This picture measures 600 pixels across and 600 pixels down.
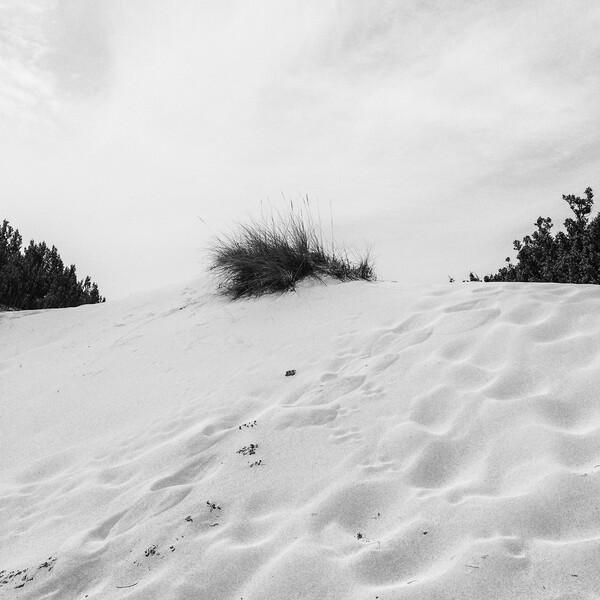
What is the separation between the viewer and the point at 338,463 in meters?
2.44

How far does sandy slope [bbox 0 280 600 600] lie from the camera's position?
5.60 ft

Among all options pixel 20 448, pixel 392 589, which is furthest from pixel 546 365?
pixel 20 448

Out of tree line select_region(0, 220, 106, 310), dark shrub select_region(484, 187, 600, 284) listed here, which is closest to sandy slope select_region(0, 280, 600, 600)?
dark shrub select_region(484, 187, 600, 284)

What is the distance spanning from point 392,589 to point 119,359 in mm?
4442

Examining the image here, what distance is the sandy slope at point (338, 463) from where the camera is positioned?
1.71 meters

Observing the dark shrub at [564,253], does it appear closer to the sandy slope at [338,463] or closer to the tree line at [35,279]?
the sandy slope at [338,463]

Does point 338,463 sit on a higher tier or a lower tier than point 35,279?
lower

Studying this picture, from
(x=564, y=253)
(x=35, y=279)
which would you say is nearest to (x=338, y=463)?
(x=564, y=253)

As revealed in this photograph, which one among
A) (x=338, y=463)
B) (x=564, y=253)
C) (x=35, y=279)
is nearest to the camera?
(x=338, y=463)

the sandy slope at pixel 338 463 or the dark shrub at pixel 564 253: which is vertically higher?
the dark shrub at pixel 564 253

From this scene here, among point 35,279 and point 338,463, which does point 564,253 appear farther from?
point 35,279

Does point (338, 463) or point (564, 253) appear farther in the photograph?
point (564, 253)

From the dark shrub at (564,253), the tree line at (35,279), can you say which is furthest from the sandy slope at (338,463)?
the tree line at (35,279)

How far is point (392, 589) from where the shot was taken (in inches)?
62.0
